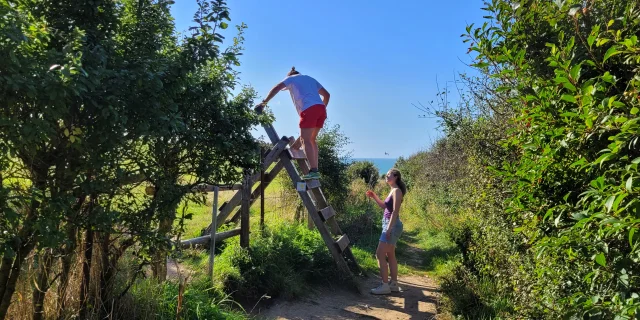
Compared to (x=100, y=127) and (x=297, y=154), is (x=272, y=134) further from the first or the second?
(x=100, y=127)

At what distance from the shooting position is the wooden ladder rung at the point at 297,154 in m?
6.50

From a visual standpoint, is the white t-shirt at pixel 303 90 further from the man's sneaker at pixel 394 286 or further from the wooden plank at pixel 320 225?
the man's sneaker at pixel 394 286

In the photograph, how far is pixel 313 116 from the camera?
232 inches

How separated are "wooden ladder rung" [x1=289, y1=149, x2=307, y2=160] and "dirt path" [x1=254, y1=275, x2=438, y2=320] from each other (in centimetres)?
207

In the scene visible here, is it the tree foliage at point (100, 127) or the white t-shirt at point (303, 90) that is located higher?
the white t-shirt at point (303, 90)

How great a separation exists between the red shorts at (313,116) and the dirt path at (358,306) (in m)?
2.47

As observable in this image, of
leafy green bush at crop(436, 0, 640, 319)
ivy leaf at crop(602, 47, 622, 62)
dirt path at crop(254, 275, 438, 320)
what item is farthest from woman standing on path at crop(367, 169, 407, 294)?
ivy leaf at crop(602, 47, 622, 62)

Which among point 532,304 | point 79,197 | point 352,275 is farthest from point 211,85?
point 352,275

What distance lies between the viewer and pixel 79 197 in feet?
8.83

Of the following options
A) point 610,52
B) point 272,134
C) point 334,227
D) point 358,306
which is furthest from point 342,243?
point 610,52

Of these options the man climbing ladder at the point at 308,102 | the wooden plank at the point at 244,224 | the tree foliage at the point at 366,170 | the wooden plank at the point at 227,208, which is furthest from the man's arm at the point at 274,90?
the tree foliage at the point at 366,170

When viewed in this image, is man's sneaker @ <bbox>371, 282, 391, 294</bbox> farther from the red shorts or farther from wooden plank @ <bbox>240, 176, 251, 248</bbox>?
the red shorts

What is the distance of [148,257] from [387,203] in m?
3.87

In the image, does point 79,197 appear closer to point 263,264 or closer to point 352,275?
point 263,264
